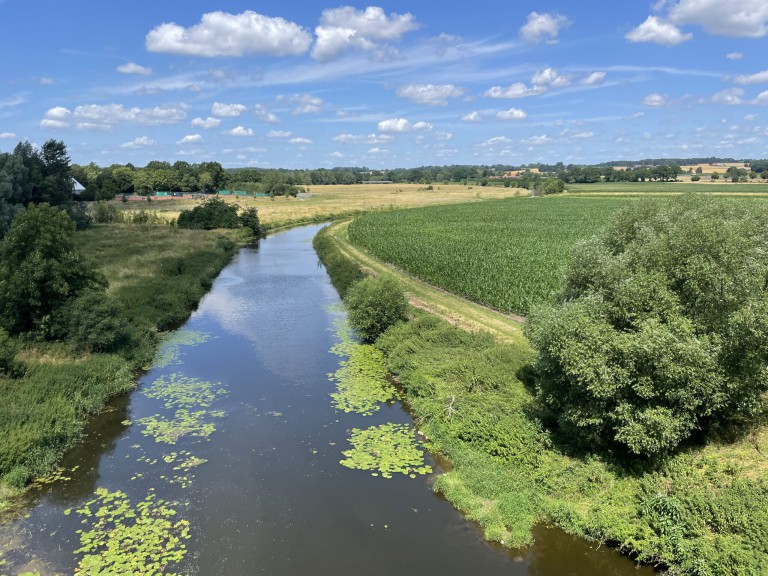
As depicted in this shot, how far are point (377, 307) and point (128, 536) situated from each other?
16577mm

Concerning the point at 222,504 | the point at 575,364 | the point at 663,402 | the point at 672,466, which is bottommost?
the point at 222,504

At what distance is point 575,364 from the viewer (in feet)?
45.1

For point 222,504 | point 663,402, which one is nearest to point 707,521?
point 663,402

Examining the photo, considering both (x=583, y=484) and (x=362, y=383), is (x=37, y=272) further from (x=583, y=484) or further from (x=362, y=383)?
(x=583, y=484)

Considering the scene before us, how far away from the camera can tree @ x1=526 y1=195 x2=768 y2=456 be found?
1280 centimetres

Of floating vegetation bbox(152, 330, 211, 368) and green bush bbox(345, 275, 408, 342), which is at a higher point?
green bush bbox(345, 275, 408, 342)

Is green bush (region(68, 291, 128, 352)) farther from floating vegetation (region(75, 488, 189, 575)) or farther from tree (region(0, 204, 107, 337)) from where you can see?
floating vegetation (region(75, 488, 189, 575))

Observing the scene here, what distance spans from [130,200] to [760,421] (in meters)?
119

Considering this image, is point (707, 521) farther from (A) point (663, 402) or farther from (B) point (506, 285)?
(B) point (506, 285)

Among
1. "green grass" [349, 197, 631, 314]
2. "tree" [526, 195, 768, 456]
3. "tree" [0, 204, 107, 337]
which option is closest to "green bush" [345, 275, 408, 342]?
"green grass" [349, 197, 631, 314]

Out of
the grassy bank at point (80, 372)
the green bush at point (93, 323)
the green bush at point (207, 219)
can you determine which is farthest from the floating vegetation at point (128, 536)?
the green bush at point (207, 219)

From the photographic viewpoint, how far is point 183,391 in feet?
72.2

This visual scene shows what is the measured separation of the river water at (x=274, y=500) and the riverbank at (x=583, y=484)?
1.90ft

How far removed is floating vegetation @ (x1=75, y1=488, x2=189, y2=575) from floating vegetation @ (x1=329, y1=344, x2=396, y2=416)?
8.05m
